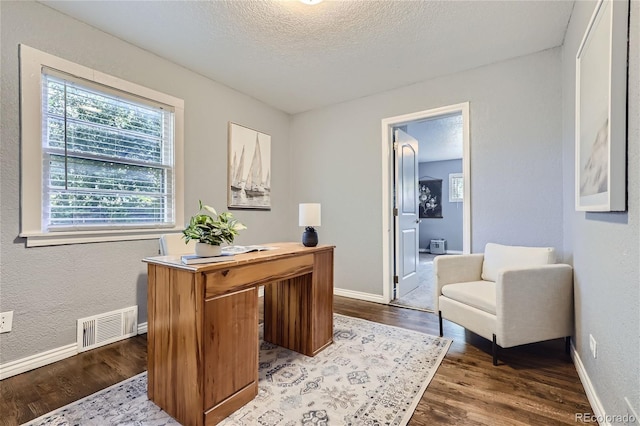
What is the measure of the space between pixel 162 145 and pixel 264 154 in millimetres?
1343

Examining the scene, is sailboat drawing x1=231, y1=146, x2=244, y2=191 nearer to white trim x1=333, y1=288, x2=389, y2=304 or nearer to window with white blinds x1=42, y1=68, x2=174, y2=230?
window with white blinds x1=42, y1=68, x2=174, y2=230

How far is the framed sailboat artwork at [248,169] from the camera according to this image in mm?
3506

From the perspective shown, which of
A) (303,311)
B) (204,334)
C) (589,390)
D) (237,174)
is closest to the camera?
(204,334)

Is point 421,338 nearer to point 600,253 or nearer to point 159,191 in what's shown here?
point 600,253

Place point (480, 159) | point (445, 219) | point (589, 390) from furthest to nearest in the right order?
point (445, 219) < point (480, 159) < point (589, 390)

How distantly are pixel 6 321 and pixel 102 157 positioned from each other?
4.23 ft

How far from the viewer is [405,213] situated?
154 inches

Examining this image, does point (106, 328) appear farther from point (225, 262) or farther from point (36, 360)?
point (225, 262)

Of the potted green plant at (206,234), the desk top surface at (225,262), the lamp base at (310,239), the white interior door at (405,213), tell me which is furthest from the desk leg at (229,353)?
the white interior door at (405,213)

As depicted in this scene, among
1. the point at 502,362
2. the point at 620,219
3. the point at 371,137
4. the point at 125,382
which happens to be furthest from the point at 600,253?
the point at 125,382

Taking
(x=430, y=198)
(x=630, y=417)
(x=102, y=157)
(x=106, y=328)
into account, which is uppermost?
(x=102, y=157)

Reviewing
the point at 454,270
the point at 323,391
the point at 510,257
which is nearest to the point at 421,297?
the point at 454,270

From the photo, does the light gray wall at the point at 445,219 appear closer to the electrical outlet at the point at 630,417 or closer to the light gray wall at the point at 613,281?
the light gray wall at the point at 613,281

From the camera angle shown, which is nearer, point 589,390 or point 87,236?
point 589,390
